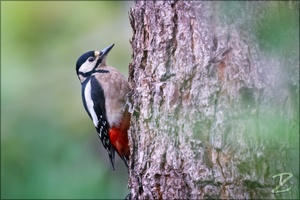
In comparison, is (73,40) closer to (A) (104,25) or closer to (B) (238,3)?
(A) (104,25)

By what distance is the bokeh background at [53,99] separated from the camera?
265 inches

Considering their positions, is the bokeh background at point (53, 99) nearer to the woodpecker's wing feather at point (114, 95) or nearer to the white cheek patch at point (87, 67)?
the white cheek patch at point (87, 67)

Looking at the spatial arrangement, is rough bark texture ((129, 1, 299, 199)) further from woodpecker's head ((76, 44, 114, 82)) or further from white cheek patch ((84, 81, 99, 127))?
woodpecker's head ((76, 44, 114, 82))

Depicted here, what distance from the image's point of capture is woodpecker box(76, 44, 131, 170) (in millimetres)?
5027

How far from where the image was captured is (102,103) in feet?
16.9

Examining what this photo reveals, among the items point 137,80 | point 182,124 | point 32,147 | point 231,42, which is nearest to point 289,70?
point 231,42

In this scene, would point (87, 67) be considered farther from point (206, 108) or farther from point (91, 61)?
point (206, 108)

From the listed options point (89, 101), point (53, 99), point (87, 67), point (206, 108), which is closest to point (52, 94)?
point (53, 99)

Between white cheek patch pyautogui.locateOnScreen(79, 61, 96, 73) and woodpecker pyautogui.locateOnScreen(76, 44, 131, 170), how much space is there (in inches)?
3.5

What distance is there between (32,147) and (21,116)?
3.17ft

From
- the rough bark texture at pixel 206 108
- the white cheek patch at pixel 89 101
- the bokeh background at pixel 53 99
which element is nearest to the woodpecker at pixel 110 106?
the white cheek patch at pixel 89 101

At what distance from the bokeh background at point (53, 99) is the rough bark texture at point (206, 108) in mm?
2905

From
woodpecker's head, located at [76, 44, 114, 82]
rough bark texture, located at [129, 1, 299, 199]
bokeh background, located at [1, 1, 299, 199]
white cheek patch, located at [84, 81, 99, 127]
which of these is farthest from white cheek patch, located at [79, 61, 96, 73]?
rough bark texture, located at [129, 1, 299, 199]

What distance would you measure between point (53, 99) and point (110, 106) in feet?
10.6
